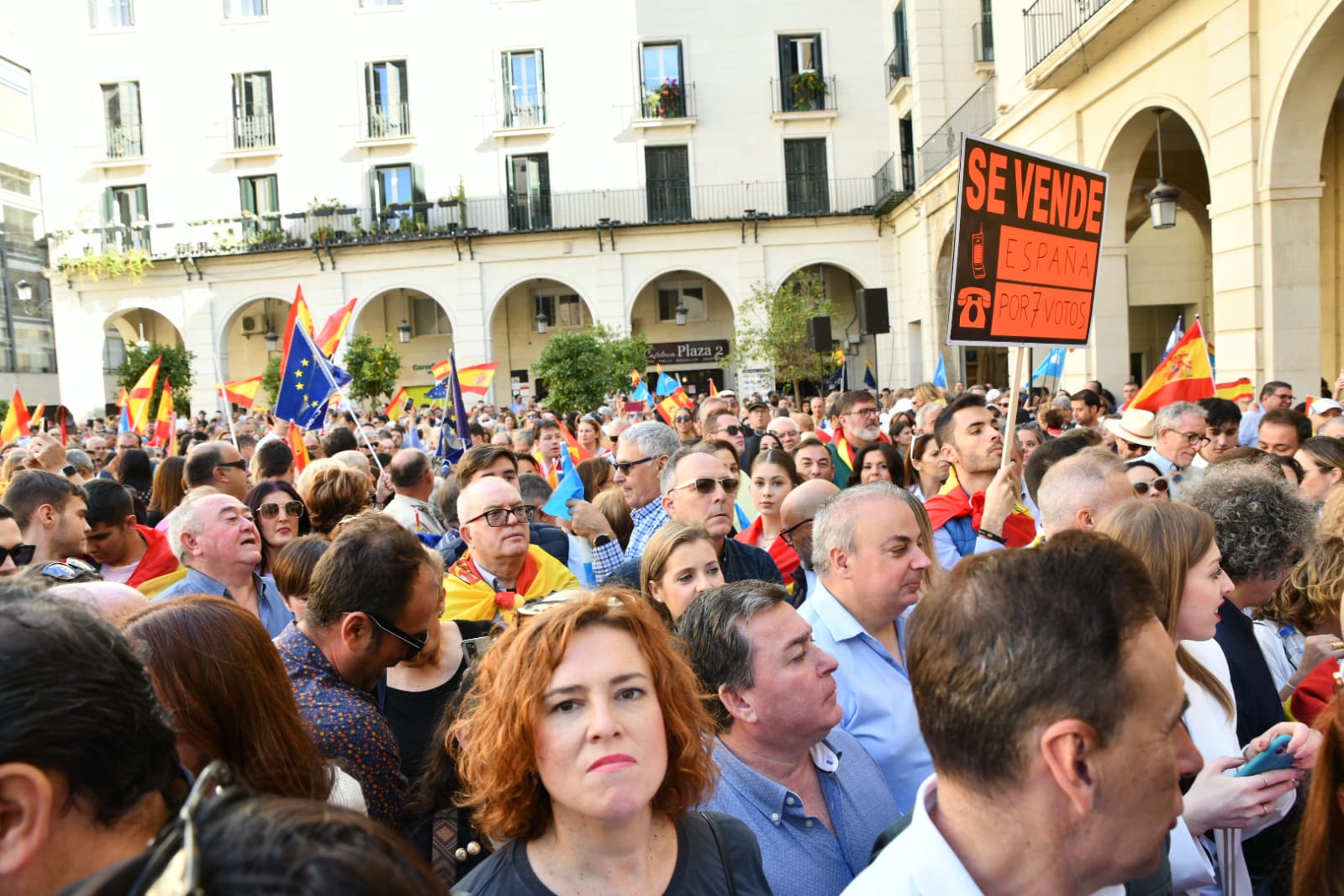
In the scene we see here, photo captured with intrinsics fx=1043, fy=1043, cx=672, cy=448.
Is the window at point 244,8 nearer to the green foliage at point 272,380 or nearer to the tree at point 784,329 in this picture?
the green foliage at point 272,380

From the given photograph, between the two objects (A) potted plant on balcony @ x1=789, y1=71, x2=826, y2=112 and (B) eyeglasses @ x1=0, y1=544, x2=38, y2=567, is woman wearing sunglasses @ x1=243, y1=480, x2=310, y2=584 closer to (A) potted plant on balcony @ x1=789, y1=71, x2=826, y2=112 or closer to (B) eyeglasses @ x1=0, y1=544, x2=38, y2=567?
(B) eyeglasses @ x1=0, y1=544, x2=38, y2=567

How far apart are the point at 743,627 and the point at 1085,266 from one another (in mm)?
4103

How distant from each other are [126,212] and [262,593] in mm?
32681

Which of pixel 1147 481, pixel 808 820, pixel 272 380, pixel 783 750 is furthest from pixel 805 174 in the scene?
pixel 808 820

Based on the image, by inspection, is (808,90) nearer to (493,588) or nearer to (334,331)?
(334,331)

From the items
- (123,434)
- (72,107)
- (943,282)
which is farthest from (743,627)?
(72,107)

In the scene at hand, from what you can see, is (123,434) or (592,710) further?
(123,434)

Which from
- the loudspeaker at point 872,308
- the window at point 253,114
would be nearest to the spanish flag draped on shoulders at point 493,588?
the loudspeaker at point 872,308

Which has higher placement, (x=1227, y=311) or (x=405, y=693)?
(x=1227, y=311)

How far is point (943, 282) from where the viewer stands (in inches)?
933

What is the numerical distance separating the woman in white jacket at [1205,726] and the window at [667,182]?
2906cm

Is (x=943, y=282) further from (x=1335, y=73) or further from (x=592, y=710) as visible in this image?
(x=592, y=710)

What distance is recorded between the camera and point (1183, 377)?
28.8 feet

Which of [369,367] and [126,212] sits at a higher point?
[126,212]
